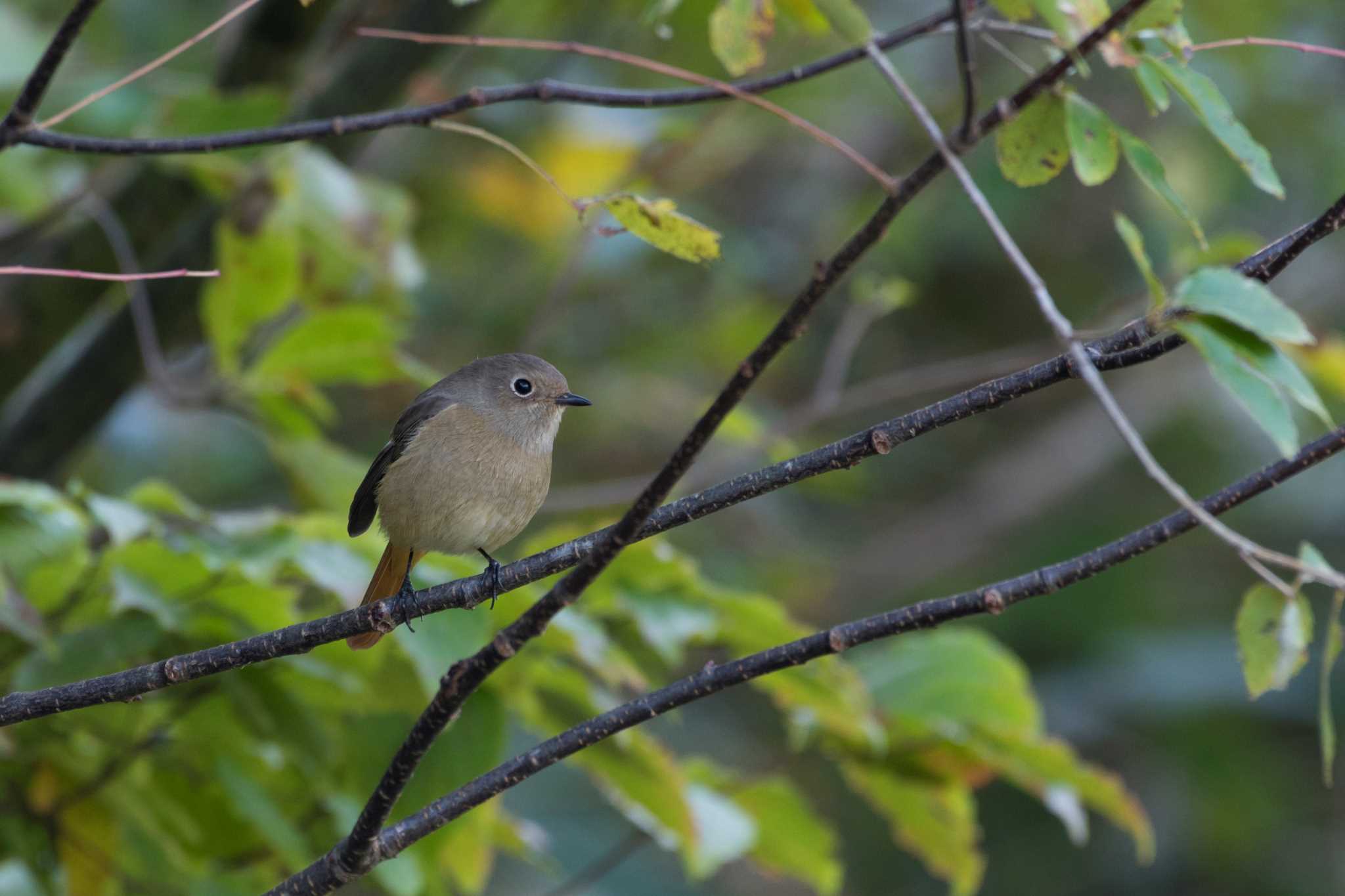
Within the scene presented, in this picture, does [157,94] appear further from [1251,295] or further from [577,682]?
[1251,295]

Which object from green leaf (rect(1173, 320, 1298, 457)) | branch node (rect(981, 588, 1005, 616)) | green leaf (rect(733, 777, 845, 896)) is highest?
green leaf (rect(1173, 320, 1298, 457))

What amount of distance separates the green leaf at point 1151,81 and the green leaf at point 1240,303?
466 millimetres

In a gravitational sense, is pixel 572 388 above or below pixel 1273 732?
below

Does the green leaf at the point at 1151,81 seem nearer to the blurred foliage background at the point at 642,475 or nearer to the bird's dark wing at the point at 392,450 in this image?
the blurred foliage background at the point at 642,475

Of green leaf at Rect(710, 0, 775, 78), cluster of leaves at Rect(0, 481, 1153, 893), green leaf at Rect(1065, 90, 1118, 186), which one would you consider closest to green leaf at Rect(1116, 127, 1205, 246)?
green leaf at Rect(1065, 90, 1118, 186)

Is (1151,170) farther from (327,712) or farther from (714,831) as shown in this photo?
(327,712)

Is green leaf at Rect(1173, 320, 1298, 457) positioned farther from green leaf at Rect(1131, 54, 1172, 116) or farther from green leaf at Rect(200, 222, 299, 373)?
green leaf at Rect(200, 222, 299, 373)

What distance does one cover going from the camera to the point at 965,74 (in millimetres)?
1479

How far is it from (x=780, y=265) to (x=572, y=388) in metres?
1.71

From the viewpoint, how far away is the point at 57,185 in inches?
183

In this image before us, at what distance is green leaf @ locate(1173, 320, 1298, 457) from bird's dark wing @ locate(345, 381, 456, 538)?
7.67 feet

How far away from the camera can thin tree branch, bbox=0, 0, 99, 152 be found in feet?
6.41

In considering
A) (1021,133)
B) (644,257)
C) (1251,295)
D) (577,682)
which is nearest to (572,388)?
(644,257)

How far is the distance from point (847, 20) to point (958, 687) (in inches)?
74.2
